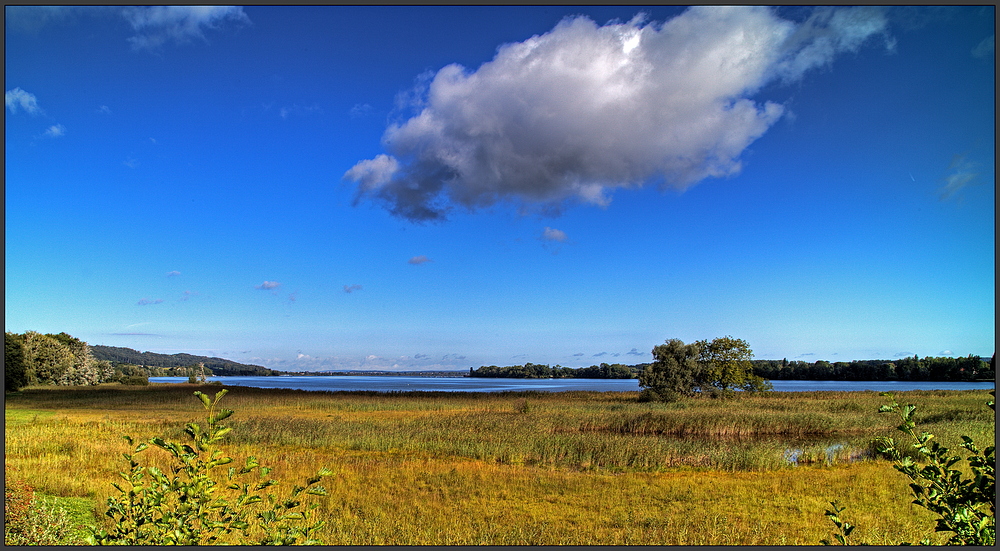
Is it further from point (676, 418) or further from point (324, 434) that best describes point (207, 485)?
point (676, 418)

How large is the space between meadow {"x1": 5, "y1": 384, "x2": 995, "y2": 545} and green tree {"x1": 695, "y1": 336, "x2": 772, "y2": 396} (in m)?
17.1

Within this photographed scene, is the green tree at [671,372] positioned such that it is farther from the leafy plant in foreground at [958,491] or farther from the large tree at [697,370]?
the leafy plant in foreground at [958,491]

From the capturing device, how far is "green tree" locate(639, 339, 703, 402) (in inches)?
1774

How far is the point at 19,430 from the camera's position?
2230 cm

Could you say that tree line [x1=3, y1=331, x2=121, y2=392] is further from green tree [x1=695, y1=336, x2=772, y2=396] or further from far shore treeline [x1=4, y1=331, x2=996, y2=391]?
green tree [x1=695, y1=336, x2=772, y2=396]

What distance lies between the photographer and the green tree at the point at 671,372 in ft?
148

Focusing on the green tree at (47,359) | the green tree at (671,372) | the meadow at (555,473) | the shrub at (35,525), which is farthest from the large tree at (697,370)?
the green tree at (47,359)

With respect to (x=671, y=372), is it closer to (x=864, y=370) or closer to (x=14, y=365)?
(x=14, y=365)

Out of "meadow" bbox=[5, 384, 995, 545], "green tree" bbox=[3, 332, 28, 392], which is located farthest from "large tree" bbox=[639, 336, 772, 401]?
"green tree" bbox=[3, 332, 28, 392]

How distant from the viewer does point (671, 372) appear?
148 ft

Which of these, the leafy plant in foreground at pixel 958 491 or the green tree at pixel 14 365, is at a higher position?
the leafy plant in foreground at pixel 958 491

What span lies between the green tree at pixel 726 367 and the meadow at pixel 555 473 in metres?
17.1

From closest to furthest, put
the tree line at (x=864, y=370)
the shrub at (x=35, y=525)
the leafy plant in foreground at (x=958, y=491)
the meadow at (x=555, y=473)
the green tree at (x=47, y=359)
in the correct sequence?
the leafy plant in foreground at (x=958, y=491), the shrub at (x=35, y=525), the meadow at (x=555, y=473), the green tree at (x=47, y=359), the tree line at (x=864, y=370)

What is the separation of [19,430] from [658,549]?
28.9 metres
